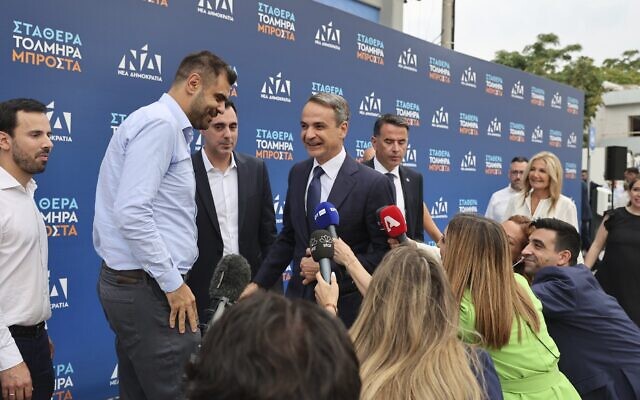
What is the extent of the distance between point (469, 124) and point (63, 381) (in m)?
5.55

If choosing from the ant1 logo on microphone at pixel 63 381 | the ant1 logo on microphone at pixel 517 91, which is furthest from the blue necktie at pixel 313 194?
the ant1 logo on microphone at pixel 517 91

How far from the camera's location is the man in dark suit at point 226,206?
3.21 metres

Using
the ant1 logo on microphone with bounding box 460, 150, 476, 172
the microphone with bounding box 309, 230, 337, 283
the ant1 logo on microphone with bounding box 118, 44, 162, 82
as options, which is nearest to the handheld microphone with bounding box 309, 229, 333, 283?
the microphone with bounding box 309, 230, 337, 283

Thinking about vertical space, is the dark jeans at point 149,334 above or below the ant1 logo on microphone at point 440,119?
below

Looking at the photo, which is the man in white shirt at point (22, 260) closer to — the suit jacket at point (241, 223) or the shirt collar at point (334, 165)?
the suit jacket at point (241, 223)

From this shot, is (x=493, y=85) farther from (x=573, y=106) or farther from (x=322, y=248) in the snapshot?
(x=322, y=248)

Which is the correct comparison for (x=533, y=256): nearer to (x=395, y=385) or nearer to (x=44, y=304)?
(x=395, y=385)

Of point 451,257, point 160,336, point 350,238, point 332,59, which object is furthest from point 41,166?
point 332,59

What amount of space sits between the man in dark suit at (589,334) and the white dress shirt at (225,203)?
154 centimetres

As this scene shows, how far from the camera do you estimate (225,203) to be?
332 cm

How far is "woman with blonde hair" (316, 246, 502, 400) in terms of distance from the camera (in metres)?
1.49

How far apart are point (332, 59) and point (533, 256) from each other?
119 inches

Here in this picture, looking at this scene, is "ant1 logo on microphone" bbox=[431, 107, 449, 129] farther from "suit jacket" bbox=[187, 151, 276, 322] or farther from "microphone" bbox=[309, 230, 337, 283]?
"microphone" bbox=[309, 230, 337, 283]

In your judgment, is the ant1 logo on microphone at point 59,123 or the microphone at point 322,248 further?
the ant1 logo on microphone at point 59,123
